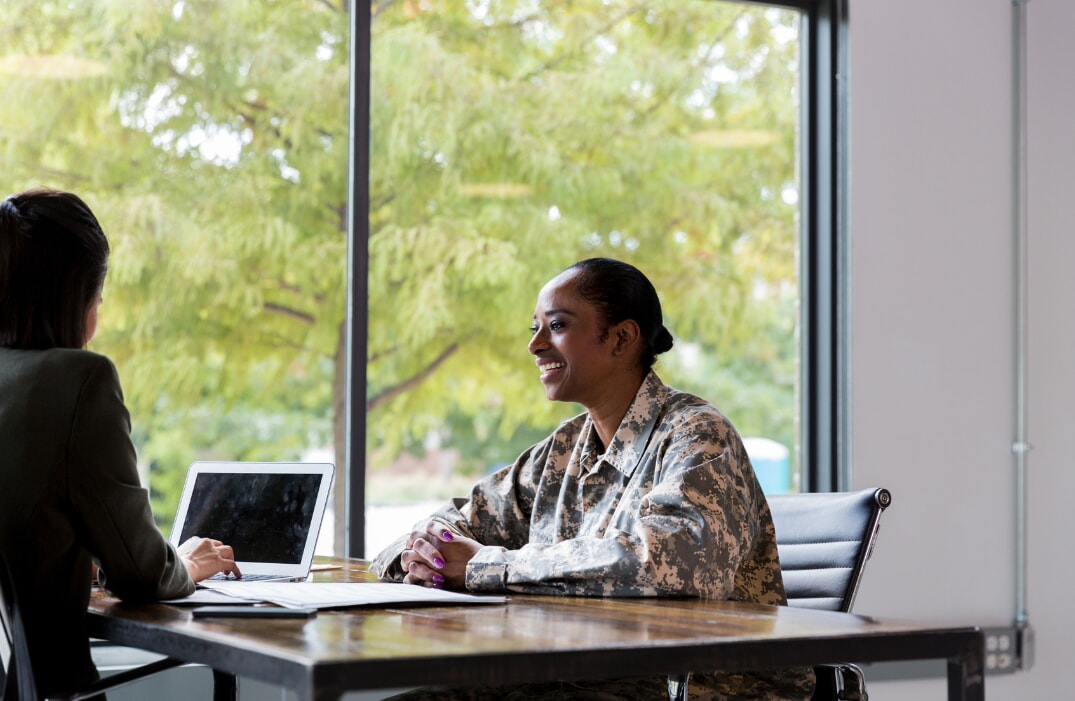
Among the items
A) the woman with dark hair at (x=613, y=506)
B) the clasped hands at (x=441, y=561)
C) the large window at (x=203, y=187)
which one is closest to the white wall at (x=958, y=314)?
the large window at (x=203, y=187)

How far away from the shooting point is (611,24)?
12.7 feet

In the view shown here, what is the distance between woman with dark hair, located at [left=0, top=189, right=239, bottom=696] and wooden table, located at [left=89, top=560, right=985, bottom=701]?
52 millimetres

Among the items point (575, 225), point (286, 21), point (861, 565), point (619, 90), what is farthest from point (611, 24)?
Result: point (861, 565)

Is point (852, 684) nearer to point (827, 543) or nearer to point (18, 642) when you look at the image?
point (827, 543)

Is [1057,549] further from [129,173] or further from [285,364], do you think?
[129,173]

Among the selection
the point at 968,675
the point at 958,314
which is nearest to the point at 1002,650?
the point at 958,314

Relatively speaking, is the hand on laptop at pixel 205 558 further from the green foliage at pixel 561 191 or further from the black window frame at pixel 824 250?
the black window frame at pixel 824 250

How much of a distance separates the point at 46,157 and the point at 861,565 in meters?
2.27

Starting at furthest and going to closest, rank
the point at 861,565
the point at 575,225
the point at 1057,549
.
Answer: the point at 1057,549
the point at 575,225
the point at 861,565

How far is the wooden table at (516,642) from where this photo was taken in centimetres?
115

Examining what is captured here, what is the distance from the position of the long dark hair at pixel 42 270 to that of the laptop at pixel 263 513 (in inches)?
27.0

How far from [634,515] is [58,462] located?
2.86 ft

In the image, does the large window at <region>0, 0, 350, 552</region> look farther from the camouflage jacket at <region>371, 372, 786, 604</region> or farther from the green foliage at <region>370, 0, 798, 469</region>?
the camouflage jacket at <region>371, 372, 786, 604</region>

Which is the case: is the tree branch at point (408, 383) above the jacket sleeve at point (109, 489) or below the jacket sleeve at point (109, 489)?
above
